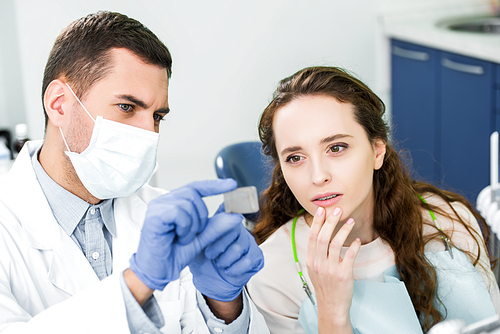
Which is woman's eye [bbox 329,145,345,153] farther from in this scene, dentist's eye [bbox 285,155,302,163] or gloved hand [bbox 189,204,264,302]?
gloved hand [bbox 189,204,264,302]

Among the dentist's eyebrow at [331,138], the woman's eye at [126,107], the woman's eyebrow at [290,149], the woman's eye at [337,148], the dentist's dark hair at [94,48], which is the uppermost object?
the dentist's dark hair at [94,48]

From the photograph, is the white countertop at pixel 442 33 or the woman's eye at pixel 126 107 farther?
the white countertop at pixel 442 33

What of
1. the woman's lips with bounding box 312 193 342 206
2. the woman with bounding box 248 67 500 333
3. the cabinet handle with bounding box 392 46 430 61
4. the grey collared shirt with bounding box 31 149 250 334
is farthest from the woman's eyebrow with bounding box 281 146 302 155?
the cabinet handle with bounding box 392 46 430 61

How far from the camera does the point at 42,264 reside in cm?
112

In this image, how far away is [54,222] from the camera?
1160 millimetres

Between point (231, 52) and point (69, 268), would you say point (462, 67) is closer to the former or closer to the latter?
point (231, 52)

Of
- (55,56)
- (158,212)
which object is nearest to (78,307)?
(158,212)

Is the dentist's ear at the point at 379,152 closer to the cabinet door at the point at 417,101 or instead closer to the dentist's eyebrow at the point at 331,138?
the dentist's eyebrow at the point at 331,138

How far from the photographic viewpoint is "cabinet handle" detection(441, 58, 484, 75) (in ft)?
8.07

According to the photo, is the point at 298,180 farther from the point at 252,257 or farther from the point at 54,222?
the point at 54,222

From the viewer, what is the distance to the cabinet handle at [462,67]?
2459mm

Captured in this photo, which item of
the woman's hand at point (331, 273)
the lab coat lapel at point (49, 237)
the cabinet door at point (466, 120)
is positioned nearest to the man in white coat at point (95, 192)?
the lab coat lapel at point (49, 237)

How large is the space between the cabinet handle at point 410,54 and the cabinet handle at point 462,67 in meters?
0.14

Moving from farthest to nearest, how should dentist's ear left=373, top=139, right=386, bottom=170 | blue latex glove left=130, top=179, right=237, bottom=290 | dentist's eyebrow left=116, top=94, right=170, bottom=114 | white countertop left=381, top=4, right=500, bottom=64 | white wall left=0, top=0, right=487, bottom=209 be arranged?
1. white wall left=0, top=0, right=487, bottom=209
2. white countertop left=381, top=4, right=500, bottom=64
3. dentist's ear left=373, top=139, right=386, bottom=170
4. dentist's eyebrow left=116, top=94, right=170, bottom=114
5. blue latex glove left=130, top=179, right=237, bottom=290
